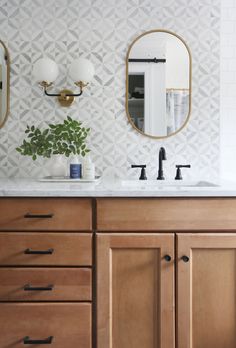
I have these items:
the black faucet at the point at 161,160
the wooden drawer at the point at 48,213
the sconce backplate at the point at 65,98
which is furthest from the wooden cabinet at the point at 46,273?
the sconce backplate at the point at 65,98

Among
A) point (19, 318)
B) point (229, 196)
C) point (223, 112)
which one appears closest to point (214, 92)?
point (223, 112)

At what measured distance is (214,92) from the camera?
2.44 metres

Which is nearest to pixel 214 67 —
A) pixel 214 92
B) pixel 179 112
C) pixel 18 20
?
pixel 214 92

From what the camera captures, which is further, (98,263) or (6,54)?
(6,54)

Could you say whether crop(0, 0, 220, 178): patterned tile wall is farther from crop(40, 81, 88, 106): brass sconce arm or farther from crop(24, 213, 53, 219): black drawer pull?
crop(24, 213, 53, 219): black drawer pull

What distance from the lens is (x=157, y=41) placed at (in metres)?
2.41

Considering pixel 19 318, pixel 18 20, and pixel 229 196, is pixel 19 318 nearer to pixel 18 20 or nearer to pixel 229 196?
pixel 229 196

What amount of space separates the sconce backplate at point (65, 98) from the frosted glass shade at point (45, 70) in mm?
99

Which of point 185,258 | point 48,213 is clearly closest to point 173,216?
point 185,258

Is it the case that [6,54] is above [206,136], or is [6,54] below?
above

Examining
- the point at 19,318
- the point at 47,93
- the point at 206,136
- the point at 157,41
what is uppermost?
the point at 157,41

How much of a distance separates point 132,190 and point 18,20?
1385 millimetres

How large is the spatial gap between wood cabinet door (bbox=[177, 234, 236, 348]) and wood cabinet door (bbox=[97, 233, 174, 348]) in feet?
0.18

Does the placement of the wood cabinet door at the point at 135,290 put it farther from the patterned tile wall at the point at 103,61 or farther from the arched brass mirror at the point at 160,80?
the arched brass mirror at the point at 160,80
